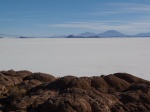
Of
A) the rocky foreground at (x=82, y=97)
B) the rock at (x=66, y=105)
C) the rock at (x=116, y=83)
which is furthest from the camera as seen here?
the rock at (x=116, y=83)

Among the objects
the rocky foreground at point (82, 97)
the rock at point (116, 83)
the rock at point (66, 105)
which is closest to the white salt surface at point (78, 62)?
the rock at point (116, 83)

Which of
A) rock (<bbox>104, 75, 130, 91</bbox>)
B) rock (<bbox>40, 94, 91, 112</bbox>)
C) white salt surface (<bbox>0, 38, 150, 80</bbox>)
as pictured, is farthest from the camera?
white salt surface (<bbox>0, 38, 150, 80</bbox>)

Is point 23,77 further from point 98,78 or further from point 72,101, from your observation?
point 72,101

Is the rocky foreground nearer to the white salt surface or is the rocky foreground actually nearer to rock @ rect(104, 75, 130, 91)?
rock @ rect(104, 75, 130, 91)

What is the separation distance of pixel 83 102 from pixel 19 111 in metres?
1.46

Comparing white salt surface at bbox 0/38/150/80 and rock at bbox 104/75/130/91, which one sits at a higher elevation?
rock at bbox 104/75/130/91

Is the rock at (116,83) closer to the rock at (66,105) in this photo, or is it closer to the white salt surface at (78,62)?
the rock at (66,105)

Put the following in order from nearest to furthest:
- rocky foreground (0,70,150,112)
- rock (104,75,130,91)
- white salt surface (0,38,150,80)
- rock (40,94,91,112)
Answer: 1. rock (40,94,91,112)
2. rocky foreground (0,70,150,112)
3. rock (104,75,130,91)
4. white salt surface (0,38,150,80)

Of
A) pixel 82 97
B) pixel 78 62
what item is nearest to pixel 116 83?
pixel 82 97

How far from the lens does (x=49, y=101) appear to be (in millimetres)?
6969

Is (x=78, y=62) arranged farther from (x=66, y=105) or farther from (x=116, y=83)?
(x=66, y=105)

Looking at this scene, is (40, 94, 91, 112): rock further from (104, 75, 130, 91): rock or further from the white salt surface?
the white salt surface

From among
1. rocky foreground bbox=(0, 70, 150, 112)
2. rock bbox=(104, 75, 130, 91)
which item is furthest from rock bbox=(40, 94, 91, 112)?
rock bbox=(104, 75, 130, 91)

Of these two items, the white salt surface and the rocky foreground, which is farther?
the white salt surface
